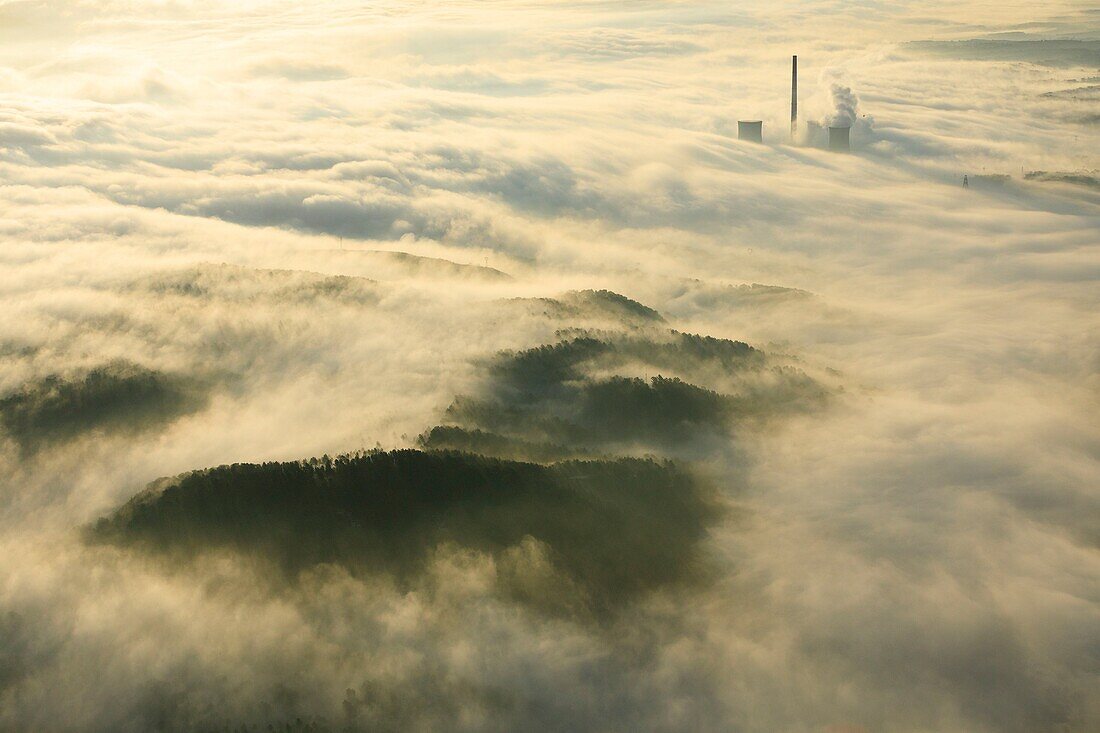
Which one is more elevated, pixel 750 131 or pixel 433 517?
pixel 750 131

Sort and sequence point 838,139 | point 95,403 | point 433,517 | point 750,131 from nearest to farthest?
point 433,517, point 95,403, point 838,139, point 750,131

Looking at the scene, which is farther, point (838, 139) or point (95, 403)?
point (838, 139)

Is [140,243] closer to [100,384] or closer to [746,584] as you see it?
[100,384]

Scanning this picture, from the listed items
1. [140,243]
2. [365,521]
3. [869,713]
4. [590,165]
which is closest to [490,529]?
[365,521]

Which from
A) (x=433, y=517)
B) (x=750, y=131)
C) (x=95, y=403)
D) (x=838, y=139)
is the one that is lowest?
(x=433, y=517)

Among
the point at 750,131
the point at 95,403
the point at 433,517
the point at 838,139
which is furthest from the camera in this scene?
the point at 750,131

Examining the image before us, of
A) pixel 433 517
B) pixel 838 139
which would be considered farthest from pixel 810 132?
pixel 433 517

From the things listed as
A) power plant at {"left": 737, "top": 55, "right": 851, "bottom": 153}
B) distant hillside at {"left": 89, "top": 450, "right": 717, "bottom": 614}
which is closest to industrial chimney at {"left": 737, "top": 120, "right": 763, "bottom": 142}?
power plant at {"left": 737, "top": 55, "right": 851, "bottom": 153}

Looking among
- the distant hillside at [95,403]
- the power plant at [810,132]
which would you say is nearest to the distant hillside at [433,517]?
the distant hillside at [95,403]

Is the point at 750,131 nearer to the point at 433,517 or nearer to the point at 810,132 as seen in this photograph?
the point at 810,132
